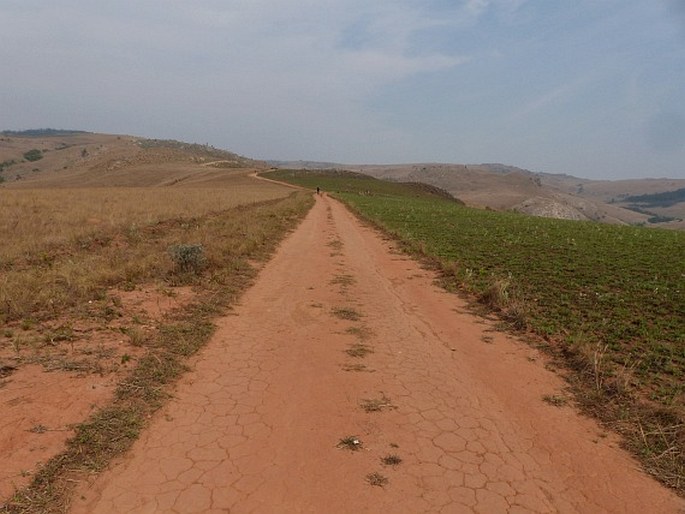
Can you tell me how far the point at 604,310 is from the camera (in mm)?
9906

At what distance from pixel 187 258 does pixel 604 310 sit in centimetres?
1013

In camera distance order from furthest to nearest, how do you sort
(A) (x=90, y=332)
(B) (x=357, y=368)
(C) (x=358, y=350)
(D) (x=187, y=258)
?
(D) (x=187, y=258) → (C) (x=358, y=350) → (A) (x=90, y=332) → (B) (x=357, y=368)

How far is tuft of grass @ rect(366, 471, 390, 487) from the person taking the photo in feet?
13.6

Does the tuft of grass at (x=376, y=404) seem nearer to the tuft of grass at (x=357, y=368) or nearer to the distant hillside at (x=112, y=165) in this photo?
the tuft of grass at (x=357, y=368)

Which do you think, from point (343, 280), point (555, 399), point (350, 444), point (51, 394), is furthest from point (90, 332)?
point (555, 399)

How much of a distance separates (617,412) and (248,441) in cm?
477

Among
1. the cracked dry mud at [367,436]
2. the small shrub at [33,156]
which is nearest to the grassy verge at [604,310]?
the cracked dry mud at [367,436]

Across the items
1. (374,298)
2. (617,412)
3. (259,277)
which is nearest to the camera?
(617,412)

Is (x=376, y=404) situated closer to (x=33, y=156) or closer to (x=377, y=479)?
(x=377, y=479)

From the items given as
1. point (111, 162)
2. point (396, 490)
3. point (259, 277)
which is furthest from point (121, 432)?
point (111, 162)

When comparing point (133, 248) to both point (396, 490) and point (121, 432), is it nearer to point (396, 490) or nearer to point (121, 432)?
point (121, 432)

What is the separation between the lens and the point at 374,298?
35.6 ft

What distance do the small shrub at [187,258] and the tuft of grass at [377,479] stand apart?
8.35 m

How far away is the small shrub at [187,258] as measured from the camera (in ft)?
37.2
